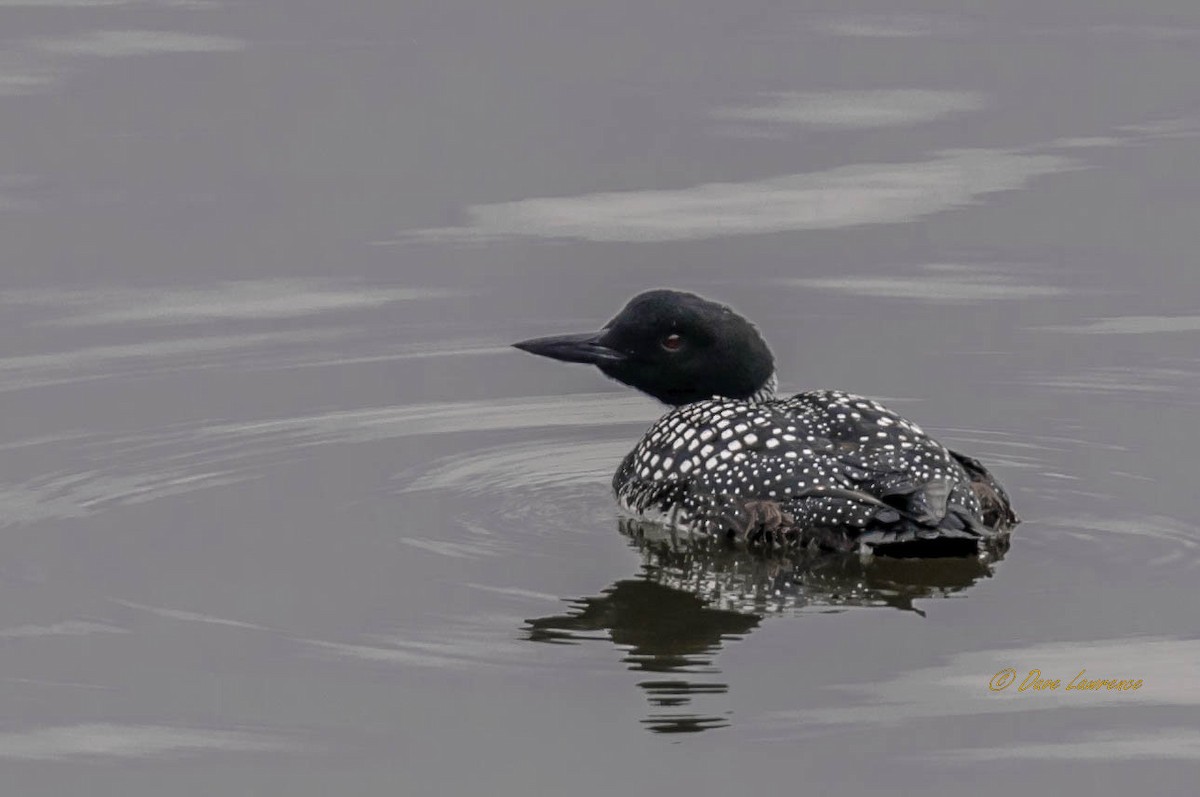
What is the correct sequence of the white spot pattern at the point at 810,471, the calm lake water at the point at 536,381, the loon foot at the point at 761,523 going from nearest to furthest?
the calm lake water at the point at 536,381 → the white spot pattern at the point at 810,471 → the loon foot at the point at 761,523

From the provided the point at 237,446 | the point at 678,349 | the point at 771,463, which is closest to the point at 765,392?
the point at 678,349

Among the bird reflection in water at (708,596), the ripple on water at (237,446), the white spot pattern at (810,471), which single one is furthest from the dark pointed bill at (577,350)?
the bird reflection in water at (708,596)

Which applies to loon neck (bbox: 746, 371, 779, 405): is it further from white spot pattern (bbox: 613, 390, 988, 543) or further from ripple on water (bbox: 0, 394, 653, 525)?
ripple on water (bbox: 0, 394, 653, 525)

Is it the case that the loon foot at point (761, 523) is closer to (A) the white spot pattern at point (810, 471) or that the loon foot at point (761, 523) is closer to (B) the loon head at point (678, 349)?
(A) the white spot pattern at point (810, 471)

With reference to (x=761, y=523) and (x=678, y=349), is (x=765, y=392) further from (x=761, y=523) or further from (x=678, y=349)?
(x=761, y=523)

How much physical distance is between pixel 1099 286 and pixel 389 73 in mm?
4330

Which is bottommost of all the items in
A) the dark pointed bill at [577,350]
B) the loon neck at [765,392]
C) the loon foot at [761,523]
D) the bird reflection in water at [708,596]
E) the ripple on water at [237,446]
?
the bird reflection in water at [708,596]

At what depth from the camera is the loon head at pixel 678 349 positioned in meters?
8.87

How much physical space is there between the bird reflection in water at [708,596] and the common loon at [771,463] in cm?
7

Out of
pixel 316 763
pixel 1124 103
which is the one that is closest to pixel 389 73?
pixel 1124 103

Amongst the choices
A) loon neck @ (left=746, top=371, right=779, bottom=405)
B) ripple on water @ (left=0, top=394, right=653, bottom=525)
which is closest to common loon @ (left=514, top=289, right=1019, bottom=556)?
loon neck @ (left=746, top=371, right=779, bottom=405)

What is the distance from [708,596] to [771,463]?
58 centimetres

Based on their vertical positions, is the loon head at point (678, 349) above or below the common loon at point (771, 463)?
above

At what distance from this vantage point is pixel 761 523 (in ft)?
25.9
